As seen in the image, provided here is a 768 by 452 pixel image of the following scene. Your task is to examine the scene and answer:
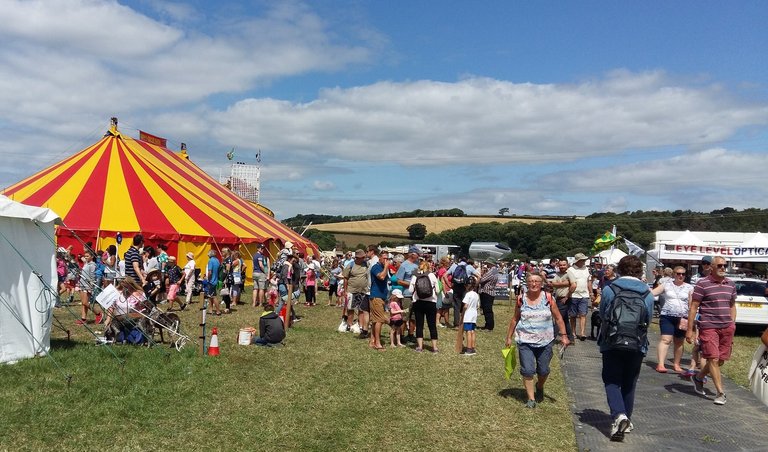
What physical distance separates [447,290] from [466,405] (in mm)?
6437

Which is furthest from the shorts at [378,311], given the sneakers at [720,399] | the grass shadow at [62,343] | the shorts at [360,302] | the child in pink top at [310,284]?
the child in pink top at [310,284]

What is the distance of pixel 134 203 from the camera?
17.1m

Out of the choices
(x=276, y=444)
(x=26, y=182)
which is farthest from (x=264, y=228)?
(x=276, y=444)

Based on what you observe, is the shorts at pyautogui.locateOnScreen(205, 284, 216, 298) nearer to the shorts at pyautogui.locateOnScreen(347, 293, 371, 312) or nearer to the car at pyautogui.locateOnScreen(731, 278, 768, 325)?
the shorts at pyautogui.locateOnScreen(347, 293, 371, 312)

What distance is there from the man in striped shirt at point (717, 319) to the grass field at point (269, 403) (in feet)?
5.20

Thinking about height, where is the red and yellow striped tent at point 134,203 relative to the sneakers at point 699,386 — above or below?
above

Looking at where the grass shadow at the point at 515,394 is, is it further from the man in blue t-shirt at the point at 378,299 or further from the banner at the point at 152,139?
the banner at the point at 152,139

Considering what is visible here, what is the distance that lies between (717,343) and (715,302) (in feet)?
1.40

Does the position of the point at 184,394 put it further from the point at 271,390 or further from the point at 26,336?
the point at 26,336

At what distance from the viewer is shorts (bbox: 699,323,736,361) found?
6.33 meters

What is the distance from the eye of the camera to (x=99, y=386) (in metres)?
5.91

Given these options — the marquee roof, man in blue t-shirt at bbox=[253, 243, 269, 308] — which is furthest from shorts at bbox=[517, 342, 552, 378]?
the marquee roof

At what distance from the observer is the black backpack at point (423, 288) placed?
8531 millimetres

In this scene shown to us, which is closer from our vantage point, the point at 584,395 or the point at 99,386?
the point at 99,386
